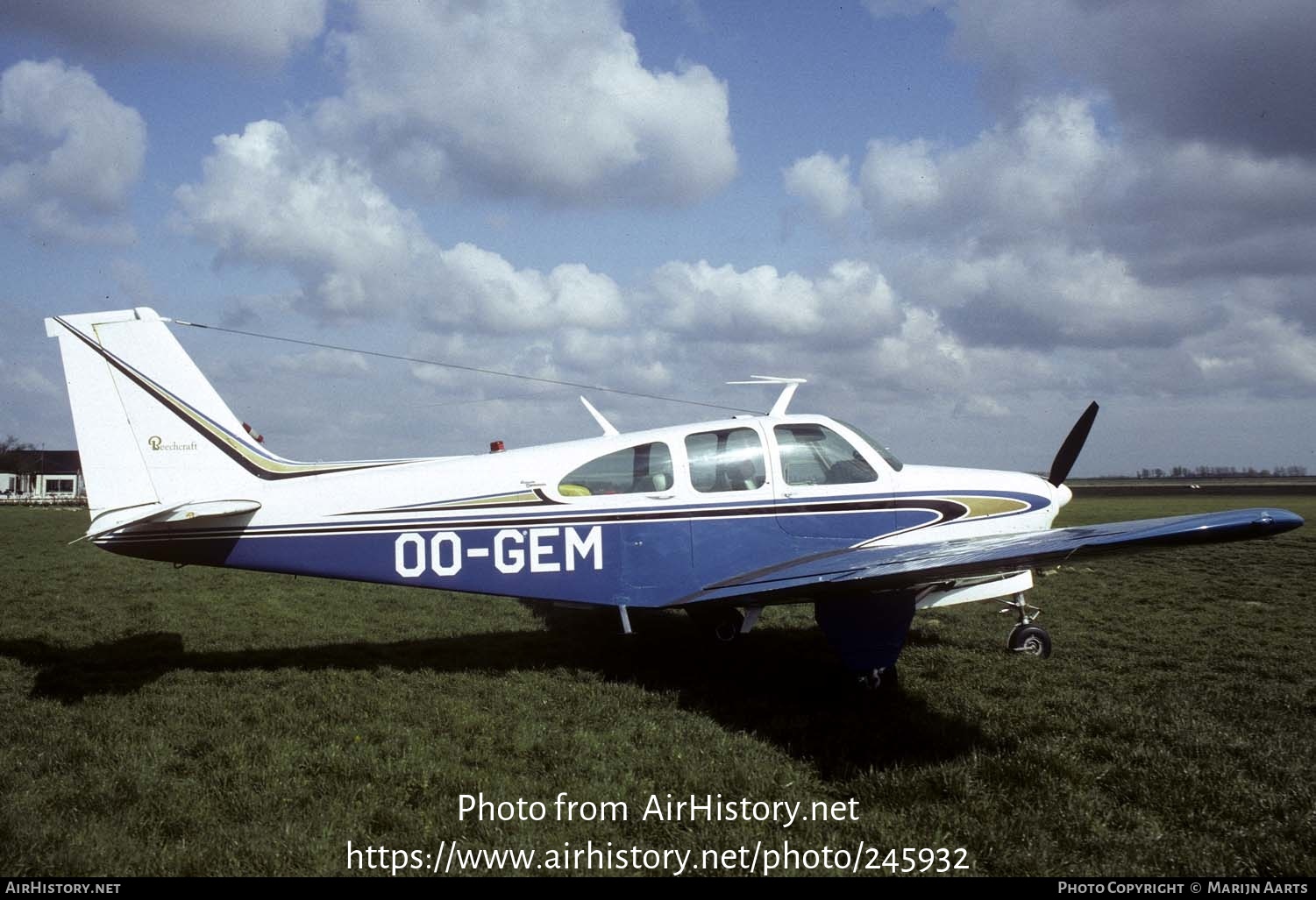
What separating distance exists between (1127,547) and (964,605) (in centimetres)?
648

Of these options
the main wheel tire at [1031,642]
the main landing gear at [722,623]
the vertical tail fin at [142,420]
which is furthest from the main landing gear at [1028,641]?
the vertical tail fin at [142,420]

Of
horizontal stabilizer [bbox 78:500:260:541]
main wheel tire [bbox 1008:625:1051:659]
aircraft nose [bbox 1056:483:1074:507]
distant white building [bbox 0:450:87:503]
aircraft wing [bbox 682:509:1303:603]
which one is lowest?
main wheel tire [bbox 1008:625:1051:659]

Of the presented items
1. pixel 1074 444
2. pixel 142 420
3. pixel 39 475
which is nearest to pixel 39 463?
pixel 39 475

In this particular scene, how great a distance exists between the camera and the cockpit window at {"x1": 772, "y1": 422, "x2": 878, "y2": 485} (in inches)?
273

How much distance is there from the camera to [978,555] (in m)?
5.26

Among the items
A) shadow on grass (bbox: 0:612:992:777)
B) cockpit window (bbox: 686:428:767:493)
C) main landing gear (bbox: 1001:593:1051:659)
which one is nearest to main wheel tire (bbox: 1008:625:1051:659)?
main landing gear (bbox: 1001:593:1051:659)

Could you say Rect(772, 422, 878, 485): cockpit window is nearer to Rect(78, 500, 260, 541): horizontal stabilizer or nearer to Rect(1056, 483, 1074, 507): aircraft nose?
Rect(1056, 483, 1074, 507): aircraft nose

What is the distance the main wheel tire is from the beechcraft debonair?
1064 millimetres

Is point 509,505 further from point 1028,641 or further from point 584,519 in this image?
point 1028,641

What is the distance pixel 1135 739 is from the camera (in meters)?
5.10

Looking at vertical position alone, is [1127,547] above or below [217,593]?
above

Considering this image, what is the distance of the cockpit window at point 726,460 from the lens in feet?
22.4
